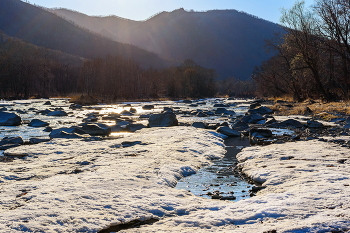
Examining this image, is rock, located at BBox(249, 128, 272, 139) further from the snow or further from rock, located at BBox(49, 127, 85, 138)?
rock, located at BBox(49, 127, 85, 138)

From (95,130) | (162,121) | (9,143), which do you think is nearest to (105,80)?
(162,121)

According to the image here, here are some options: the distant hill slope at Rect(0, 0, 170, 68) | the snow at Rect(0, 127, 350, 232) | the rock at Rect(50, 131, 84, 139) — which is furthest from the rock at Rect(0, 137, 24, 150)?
the distant hill slope at Rect(0, 0, 170, 68)

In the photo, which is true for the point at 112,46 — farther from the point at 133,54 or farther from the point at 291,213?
the point at 291,213

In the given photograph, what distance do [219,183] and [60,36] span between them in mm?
190274

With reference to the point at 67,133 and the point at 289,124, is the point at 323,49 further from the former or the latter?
→ the point at 67,133

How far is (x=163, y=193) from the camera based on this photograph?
17.1 feet

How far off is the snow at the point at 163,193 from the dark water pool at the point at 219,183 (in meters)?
0.29

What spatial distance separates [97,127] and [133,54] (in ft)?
543

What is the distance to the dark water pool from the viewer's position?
5.52 metres

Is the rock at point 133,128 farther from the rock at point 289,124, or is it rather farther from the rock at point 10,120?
the rock at point 289,124

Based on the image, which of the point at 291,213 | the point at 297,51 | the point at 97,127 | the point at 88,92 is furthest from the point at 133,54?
the point at 291,213

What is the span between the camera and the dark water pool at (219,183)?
552 centimetres

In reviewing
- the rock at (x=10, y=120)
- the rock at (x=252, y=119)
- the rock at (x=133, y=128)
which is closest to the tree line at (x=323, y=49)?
the rock at (x=252, y=119)

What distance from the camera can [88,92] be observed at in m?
63.3
